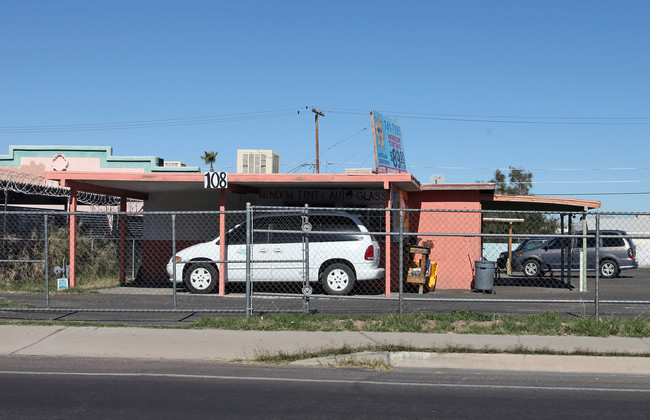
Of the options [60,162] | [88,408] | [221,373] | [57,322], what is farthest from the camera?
[60,162]

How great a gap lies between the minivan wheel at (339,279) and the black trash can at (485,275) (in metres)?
3.70

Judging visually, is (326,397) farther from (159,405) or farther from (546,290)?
(546,290)

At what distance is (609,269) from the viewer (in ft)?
82.9

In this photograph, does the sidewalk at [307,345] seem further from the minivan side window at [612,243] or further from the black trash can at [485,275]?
the minivan side window at [612,243]

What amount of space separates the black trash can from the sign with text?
6.52m

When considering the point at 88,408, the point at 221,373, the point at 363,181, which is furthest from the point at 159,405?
the point at 363,181

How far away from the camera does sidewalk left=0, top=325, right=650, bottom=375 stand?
901cm

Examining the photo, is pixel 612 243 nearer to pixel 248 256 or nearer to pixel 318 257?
pixel 318 257

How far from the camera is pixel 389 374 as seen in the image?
8516mm

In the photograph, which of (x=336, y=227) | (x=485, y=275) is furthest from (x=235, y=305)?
(x=485, y=275)

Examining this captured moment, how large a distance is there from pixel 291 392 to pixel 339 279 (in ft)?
25.5

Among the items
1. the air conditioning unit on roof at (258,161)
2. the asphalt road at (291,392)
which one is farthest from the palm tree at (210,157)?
the asphalt road at (291,392)

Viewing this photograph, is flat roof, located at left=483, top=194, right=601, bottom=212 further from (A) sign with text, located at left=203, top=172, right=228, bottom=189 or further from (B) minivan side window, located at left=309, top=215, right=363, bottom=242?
(A) sign with text, located at left=203, top=172, right=228, bottom=189

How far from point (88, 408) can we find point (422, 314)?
21.5 ft
